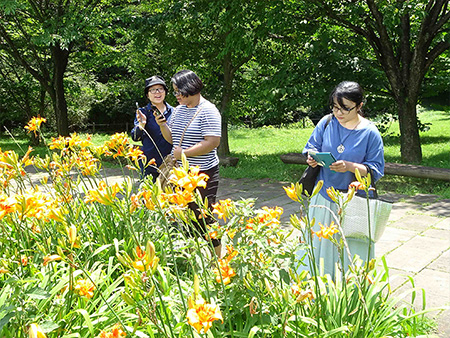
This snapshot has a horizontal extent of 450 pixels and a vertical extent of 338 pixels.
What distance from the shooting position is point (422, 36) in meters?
9.36

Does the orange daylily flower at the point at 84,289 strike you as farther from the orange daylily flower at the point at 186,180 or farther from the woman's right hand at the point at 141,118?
the woman's right hand at the point at 141,118

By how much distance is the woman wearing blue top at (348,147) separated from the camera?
287cm

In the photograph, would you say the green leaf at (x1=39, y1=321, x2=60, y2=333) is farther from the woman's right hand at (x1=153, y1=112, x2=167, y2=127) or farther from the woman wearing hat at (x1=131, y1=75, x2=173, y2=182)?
the woman wearing hat at (x1=131, y1=75, x2=173, y2=182)

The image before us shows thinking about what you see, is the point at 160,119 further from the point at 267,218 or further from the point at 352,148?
the point at 267,218

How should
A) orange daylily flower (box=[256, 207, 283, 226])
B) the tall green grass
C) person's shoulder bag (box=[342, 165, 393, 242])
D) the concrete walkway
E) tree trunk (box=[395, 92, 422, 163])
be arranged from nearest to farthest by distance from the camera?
orange daylily flower (box=[256, 207, 283, 226]), person's shoulder bag (box=[342, 165, 393, 242]), the concrete walkway, the tall green grass, tree trunk (box=[395, 92, 422, 163])

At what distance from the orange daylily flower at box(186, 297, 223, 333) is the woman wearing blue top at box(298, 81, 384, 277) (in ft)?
5.58

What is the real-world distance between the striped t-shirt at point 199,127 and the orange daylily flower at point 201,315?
218 cm

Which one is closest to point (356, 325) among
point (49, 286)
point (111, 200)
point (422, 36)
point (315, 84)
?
point (111, 200)

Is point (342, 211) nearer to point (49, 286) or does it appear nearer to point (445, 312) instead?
point (49, 286)

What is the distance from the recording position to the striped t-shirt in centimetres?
347

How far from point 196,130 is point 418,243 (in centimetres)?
296

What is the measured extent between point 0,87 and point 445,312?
21.2m

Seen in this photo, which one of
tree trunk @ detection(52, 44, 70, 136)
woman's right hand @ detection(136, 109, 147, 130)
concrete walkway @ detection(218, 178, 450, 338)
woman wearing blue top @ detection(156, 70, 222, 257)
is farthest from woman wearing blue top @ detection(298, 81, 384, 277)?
tree trunk @ detection(52, 44, 70, 136)

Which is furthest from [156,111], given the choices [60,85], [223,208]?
[60,85]
